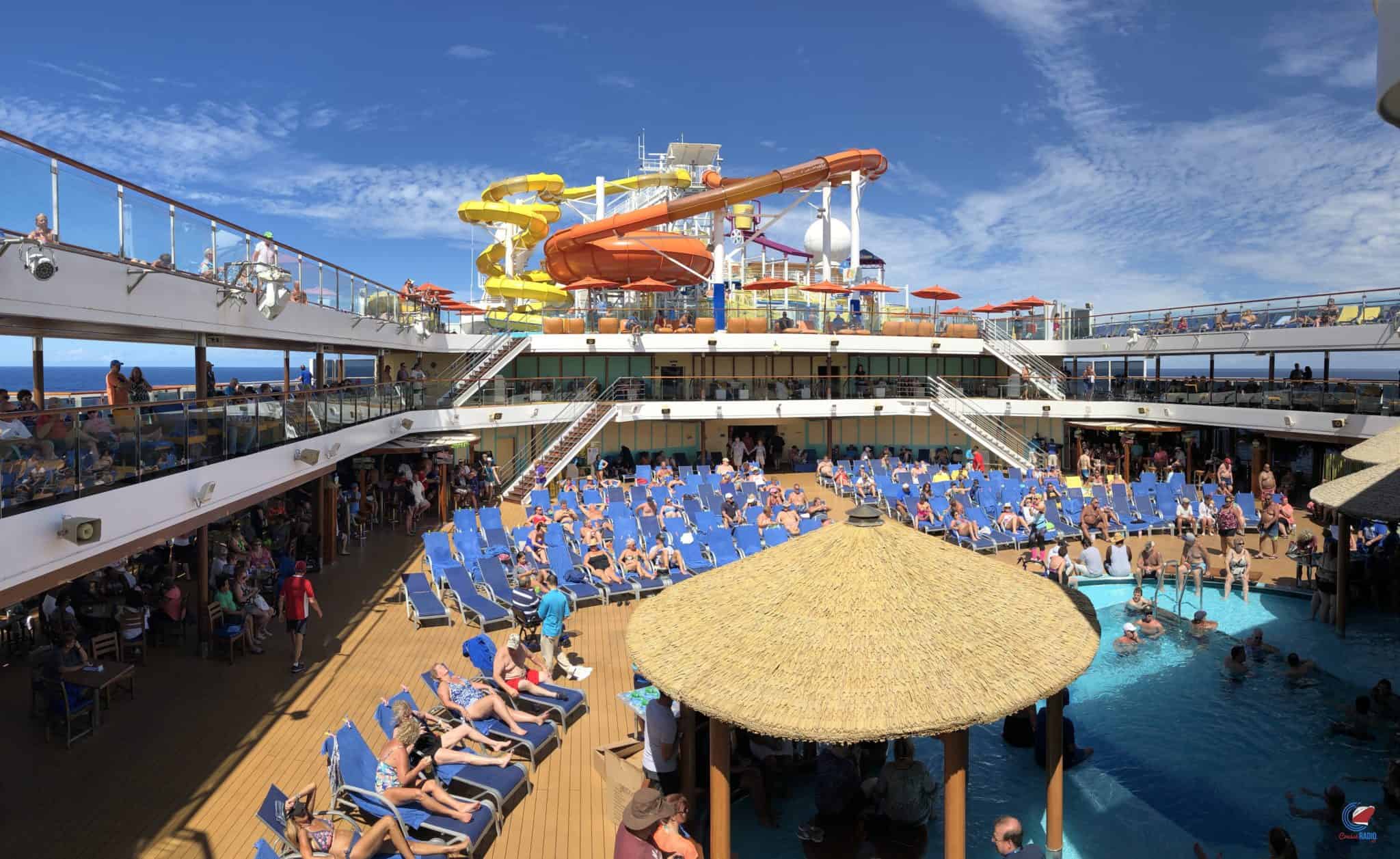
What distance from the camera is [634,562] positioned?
38.8ft

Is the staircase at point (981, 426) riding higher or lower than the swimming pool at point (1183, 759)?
higher

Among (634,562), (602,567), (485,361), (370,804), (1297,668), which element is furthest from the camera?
(485,361)

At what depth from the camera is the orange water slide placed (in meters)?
24.9

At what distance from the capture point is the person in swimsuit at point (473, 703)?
21.1ft

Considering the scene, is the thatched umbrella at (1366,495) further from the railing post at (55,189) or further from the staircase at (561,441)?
the staircase at (561,441)

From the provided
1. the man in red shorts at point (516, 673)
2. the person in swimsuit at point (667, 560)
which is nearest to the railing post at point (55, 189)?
the man in red shorts at point (516, 673)

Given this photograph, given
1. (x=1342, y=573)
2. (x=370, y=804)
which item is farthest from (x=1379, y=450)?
(x=370, y=804)

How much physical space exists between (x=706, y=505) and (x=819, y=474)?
239 inches

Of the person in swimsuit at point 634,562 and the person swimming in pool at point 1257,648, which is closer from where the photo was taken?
the person swimming in pool at point 1257,648

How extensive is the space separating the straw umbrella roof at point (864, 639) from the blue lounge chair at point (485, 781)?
1538 millimetres

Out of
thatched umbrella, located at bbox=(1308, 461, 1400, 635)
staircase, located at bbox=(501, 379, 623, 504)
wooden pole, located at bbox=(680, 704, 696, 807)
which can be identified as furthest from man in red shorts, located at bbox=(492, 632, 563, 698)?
staircase, located at bbox=(501, 379, 623, 504)

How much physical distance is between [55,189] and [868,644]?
6968mm

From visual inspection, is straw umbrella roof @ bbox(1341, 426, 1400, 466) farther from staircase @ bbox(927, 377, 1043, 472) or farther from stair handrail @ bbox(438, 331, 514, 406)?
stair handrail @ bbox(438, 331, 514, 406)

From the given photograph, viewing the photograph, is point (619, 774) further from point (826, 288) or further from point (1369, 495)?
point (826, 288)
